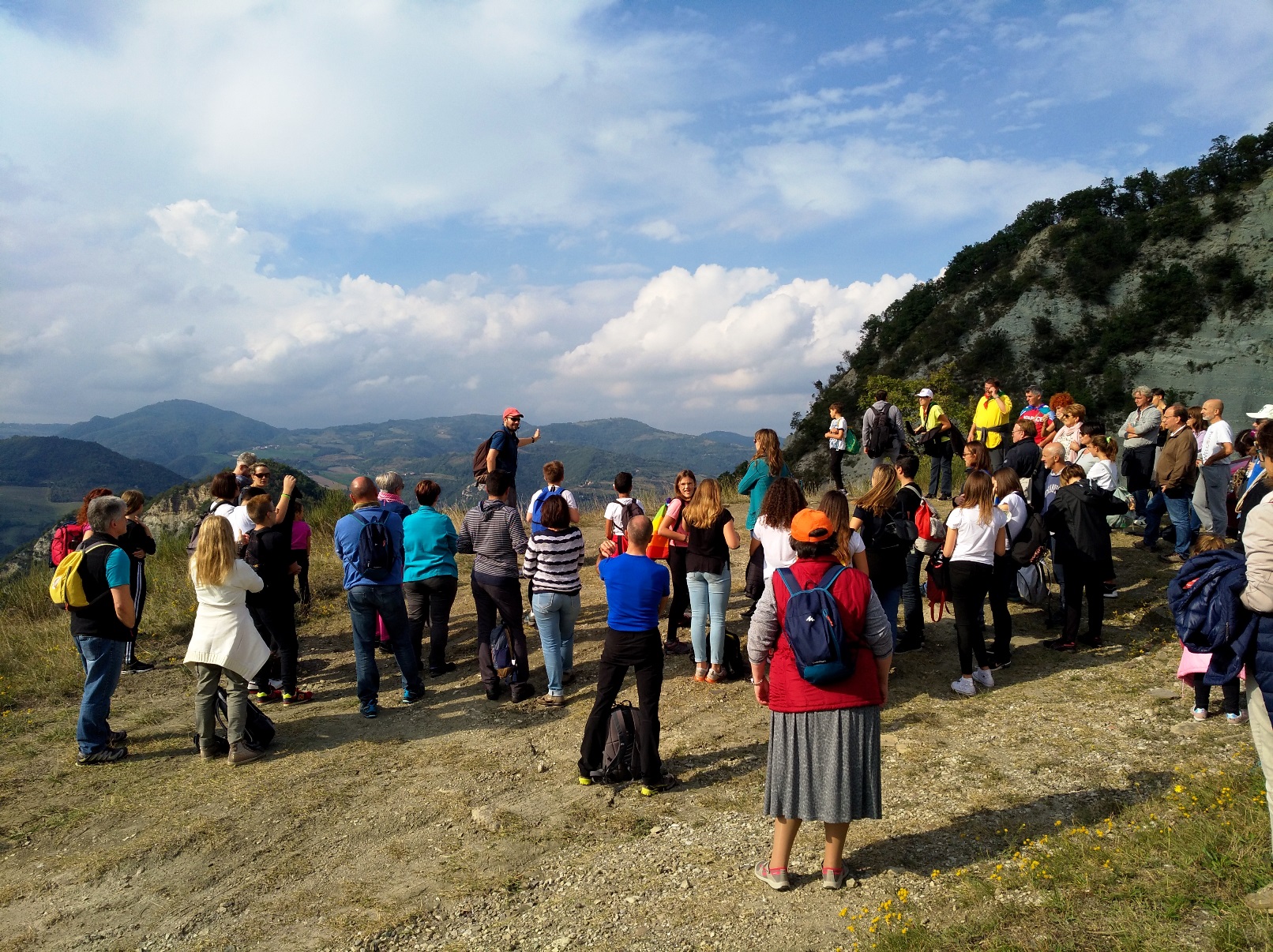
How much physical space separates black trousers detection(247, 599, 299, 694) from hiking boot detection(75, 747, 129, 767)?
111 centimetres

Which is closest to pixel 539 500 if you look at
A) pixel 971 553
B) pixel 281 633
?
pixel 281 633

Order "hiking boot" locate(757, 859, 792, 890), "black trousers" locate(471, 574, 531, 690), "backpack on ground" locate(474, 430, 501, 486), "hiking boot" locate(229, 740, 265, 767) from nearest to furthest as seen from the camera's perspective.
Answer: "hiking boot" locate(757, 859, 792, 890)
"hiking boot" locate(229, 740, 265, 767)
"black trousers" locate(471, 574, 531, 690)
"backpack on ground" locate(474, 430, 501, 486)

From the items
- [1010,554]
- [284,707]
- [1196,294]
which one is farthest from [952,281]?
[284,707]

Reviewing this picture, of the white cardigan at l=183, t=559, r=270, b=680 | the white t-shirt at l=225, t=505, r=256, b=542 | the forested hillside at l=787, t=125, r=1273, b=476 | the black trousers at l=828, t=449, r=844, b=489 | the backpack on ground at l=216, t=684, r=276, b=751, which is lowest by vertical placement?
the backpack on ground at l=216, t=684, r=276, b=751

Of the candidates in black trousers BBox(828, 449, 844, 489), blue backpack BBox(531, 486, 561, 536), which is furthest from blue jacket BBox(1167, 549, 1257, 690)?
black trousers BBox(828, 449, 844, 489)

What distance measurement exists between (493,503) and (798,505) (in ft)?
9.48

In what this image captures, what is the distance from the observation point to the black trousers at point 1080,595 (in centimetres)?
668

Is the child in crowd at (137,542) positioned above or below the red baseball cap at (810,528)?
below

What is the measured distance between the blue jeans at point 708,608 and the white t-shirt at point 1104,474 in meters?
3.79

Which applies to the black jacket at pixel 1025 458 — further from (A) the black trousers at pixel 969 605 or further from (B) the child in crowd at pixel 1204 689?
(B) the child in crowd at pixel 1204 689

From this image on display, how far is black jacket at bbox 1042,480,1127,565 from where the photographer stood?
256 inches

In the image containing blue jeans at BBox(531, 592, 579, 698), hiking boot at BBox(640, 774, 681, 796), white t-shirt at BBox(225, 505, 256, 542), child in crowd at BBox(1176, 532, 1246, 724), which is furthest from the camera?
white t-shirt at BBox(225, 505, 256, 542)

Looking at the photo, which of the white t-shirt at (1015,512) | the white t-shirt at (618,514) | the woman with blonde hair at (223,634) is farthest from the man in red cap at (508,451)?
the white t-shirt at (1015,512)

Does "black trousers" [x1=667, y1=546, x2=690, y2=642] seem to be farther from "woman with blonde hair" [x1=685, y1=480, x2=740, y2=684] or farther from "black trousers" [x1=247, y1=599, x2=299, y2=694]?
"black trousers" [x1=247, y1=599, x2=299, y2=694]
